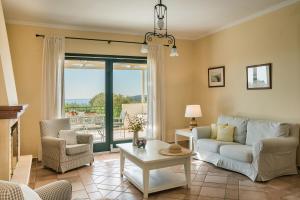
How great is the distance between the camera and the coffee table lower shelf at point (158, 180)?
10.4 ft

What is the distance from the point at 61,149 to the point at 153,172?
154 centimetres

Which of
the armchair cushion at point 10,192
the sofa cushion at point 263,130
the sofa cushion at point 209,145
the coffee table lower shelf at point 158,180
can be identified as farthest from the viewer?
the sofa cushion at point 209,145

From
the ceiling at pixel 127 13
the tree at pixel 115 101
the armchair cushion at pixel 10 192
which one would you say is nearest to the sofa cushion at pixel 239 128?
the ceiling at pixel 127 13

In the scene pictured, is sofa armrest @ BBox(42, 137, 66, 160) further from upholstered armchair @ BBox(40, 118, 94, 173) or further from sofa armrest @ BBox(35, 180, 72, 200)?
sofa armrest @ BBox(35, 180, 72, 200)

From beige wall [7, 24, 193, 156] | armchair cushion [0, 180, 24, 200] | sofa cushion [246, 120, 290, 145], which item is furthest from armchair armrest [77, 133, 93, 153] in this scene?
armchair cushion [0, 180, 24, 200]

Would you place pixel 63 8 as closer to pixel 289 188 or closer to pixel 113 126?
pixel 113 126

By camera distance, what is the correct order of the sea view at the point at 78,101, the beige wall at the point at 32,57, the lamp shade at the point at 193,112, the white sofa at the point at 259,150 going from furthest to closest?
the lamp shade at the point at 193,112, the sea view at the point at 78,101, the beige wall at the point at 32,57, the white sofa at the point at 259,150

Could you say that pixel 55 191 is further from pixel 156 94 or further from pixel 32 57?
pixel 156 94

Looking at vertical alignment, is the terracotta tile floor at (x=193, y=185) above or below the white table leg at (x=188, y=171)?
below

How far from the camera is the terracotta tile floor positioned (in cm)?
306

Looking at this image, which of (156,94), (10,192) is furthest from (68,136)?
(10,192)

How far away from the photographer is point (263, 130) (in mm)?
3949

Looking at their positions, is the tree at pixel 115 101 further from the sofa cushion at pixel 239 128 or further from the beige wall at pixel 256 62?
the sofa cushion at pixel 239 128

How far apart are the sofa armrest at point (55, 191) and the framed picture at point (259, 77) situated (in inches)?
145
